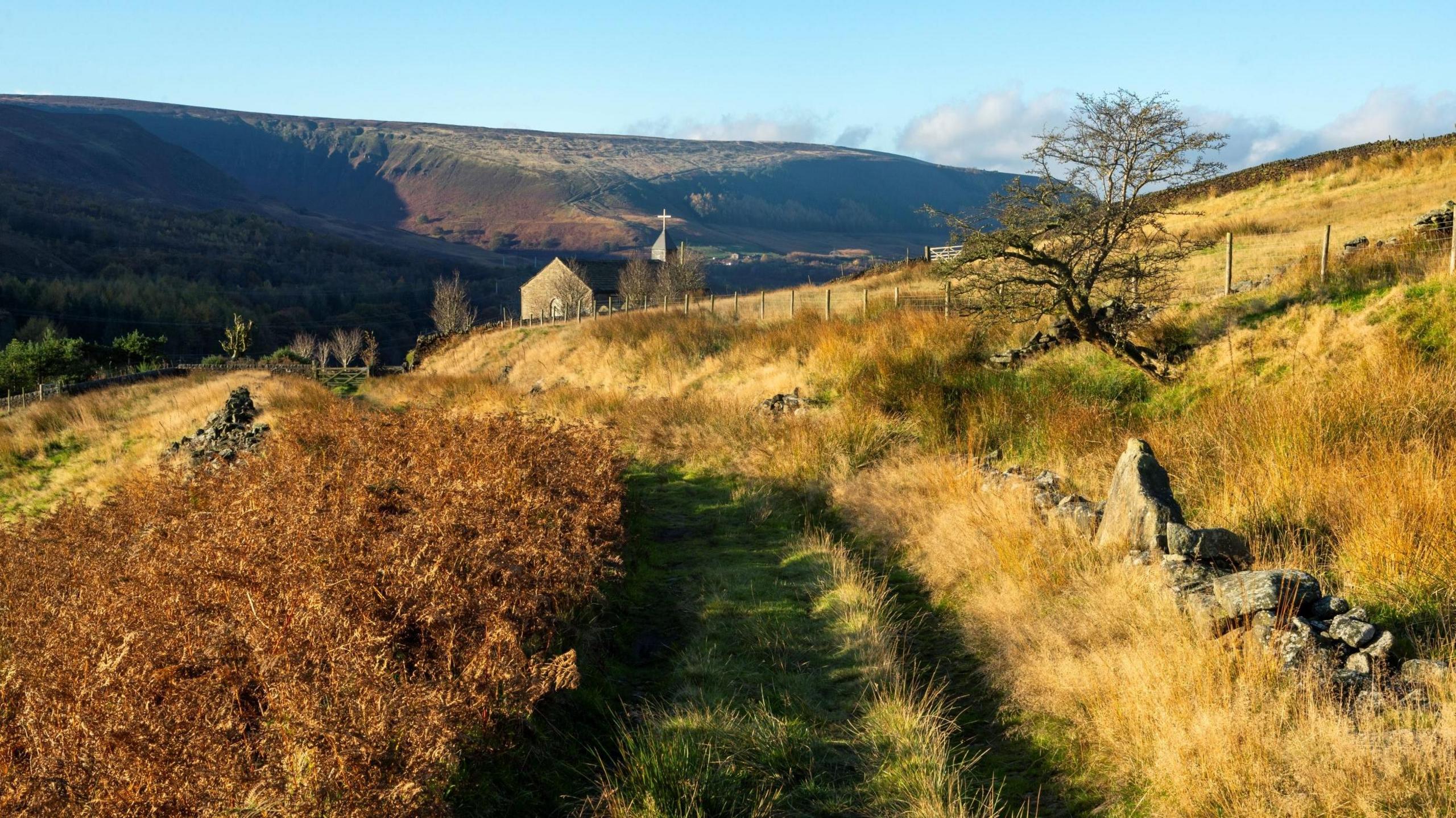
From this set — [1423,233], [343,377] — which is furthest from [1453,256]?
[343,377]

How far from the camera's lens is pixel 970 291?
16391 mm

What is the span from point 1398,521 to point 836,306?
22.0 meters

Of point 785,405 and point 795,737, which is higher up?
point 785,405

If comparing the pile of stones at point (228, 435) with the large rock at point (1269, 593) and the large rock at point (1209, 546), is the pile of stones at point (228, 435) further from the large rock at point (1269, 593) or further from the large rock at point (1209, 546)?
the large rock at point (1269, 593)

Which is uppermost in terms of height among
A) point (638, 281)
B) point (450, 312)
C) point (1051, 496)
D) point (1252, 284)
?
Result: point (1252, 284)

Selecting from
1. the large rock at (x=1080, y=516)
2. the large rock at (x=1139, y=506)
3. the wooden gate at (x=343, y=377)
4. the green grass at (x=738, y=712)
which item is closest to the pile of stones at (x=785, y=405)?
the green grass at (x=738, y=712)

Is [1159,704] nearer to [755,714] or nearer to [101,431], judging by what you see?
[755,714]

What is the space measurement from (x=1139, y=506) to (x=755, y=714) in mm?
3569

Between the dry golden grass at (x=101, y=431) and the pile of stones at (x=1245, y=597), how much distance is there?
16.6 meters

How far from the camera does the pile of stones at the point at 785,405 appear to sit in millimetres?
15258

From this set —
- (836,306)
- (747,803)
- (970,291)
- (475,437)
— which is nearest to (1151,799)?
(747,803)

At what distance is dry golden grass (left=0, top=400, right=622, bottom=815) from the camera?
3512mm

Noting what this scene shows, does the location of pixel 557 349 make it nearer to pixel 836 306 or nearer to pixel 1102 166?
pixel 836 306

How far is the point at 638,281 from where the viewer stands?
6600 centimetres
